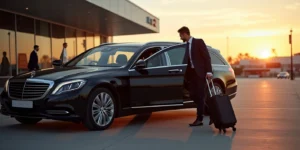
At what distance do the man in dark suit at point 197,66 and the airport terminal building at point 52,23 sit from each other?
13.5 meters

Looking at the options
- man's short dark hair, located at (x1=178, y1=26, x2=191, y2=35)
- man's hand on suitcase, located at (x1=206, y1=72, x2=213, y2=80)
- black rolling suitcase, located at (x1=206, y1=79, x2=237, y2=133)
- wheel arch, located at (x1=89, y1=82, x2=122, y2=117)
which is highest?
man's short dark hair, located at (x1=178, y1=26, x2=191, y2=35)

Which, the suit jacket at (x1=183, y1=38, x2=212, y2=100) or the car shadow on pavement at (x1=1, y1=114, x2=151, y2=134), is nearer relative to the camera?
the car shadow on pavement at (x1=1, y1=114, x2=151, y2=134)

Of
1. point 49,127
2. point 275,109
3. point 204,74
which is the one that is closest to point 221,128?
point 204,74

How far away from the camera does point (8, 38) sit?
23562mm

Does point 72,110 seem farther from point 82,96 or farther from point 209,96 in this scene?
point 209,96

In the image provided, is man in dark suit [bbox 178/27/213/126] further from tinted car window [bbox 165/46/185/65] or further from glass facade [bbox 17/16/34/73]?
glass facade [bbox 17/16/34/73]

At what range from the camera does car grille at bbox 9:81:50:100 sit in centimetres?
743

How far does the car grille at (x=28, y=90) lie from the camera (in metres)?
7.43

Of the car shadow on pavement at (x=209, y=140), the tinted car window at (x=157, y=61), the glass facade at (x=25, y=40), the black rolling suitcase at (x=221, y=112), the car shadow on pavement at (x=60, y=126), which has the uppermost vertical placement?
the glass facade at (x=25, y=40)

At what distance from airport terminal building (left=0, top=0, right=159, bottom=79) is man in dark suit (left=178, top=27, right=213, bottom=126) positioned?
44.4 ft

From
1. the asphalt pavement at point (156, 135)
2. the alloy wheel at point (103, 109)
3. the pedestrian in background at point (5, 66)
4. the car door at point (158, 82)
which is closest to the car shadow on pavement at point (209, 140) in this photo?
the asphalt pavement at point (156, 135)

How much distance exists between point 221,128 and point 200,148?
4.24ft

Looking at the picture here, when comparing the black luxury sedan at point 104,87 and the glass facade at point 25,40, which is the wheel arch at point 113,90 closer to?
the black luxury sedan at point 104,87

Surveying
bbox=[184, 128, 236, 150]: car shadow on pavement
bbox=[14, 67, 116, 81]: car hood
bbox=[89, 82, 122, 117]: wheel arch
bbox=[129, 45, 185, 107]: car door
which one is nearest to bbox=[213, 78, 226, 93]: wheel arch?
bbox=[129, 45, 185, 107]: car door
